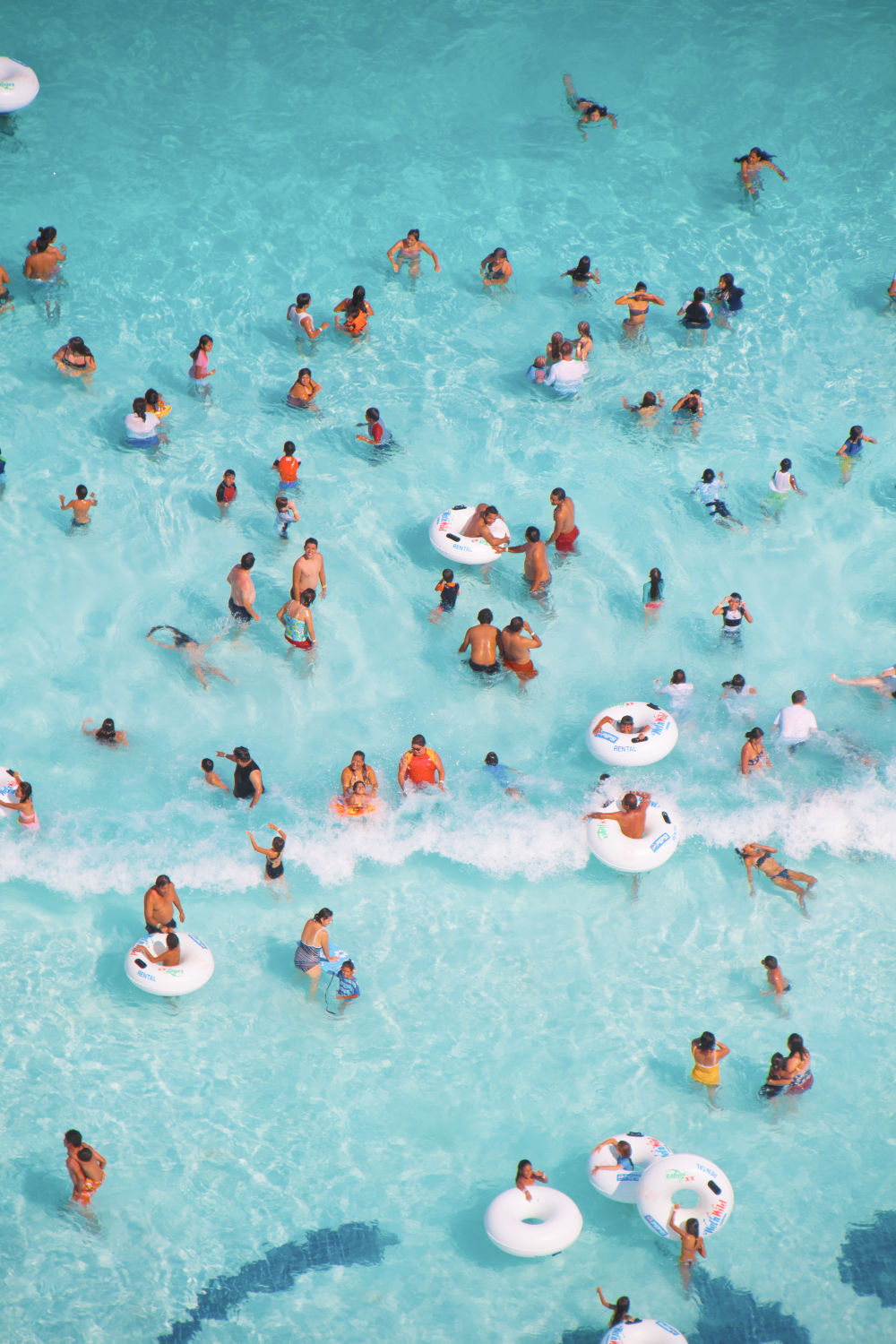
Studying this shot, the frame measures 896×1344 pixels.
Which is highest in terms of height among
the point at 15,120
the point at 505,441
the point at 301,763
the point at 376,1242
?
the point at 15,120

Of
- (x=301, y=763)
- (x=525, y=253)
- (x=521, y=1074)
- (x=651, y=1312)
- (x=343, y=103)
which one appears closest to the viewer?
(x=651, y=1312)

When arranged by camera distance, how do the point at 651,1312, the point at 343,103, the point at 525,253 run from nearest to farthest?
the point at 651,1312 → the point at 525,253 → the point at 343,103

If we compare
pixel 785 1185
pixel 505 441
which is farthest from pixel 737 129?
pixel 785 1185

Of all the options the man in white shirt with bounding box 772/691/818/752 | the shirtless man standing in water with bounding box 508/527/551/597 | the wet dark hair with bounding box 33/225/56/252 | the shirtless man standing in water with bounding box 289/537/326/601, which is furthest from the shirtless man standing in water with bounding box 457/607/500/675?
the wet dark hair with bounding box 33/225/56/252

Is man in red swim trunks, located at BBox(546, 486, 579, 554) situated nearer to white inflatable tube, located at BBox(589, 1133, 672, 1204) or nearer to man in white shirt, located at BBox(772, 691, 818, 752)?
man in white shirt, located at BBox(772, 691, 818, 752)

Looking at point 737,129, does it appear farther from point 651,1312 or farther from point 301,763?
point 651,1312
